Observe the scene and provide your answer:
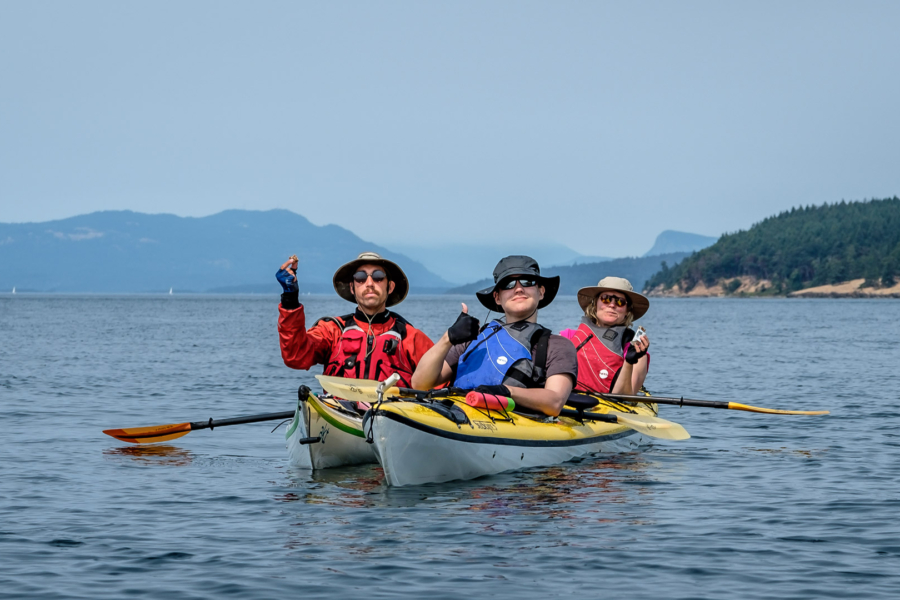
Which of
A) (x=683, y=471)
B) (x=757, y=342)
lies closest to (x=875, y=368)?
(x=757, y=342)

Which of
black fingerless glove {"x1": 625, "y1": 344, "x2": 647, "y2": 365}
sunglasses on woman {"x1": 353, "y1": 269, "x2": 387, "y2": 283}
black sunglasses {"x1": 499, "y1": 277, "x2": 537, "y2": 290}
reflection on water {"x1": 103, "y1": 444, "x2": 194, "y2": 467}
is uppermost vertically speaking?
sunglasses on woman {"x1": 353, "y1": 269, "x2": 387, "y2": 283}

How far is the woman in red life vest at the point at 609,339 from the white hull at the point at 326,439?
3399mm

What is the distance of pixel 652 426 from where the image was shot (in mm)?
13250

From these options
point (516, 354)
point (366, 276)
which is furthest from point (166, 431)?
point (516, 354)

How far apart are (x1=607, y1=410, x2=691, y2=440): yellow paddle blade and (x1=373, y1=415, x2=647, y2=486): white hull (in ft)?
5.94

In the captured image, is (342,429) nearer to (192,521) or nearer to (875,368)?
(192,521)

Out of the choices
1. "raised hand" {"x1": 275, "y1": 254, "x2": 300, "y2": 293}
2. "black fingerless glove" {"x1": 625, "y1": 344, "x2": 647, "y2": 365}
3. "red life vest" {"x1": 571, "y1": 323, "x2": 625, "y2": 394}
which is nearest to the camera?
"raised hand" {"x1": 275, "y1": 254, "x2": 300, "y2": 293}

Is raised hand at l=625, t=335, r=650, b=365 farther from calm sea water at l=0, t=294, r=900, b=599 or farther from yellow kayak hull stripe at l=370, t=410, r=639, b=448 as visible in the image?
calm sea water at l=0, t=294, r=900, b=599

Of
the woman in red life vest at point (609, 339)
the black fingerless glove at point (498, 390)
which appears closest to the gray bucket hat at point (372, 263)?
the black fingerless glove at point (498, 390)

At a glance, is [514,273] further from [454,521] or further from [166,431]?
[166,431]

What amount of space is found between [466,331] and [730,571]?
9.76 ft

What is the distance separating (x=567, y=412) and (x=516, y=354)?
1.82m

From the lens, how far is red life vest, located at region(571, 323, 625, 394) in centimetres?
1338

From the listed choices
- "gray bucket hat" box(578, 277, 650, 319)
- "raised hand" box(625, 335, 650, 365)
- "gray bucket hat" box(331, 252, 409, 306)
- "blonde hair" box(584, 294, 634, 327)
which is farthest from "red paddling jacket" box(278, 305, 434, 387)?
"blonde hair" box(584, 294, 634, 327)
